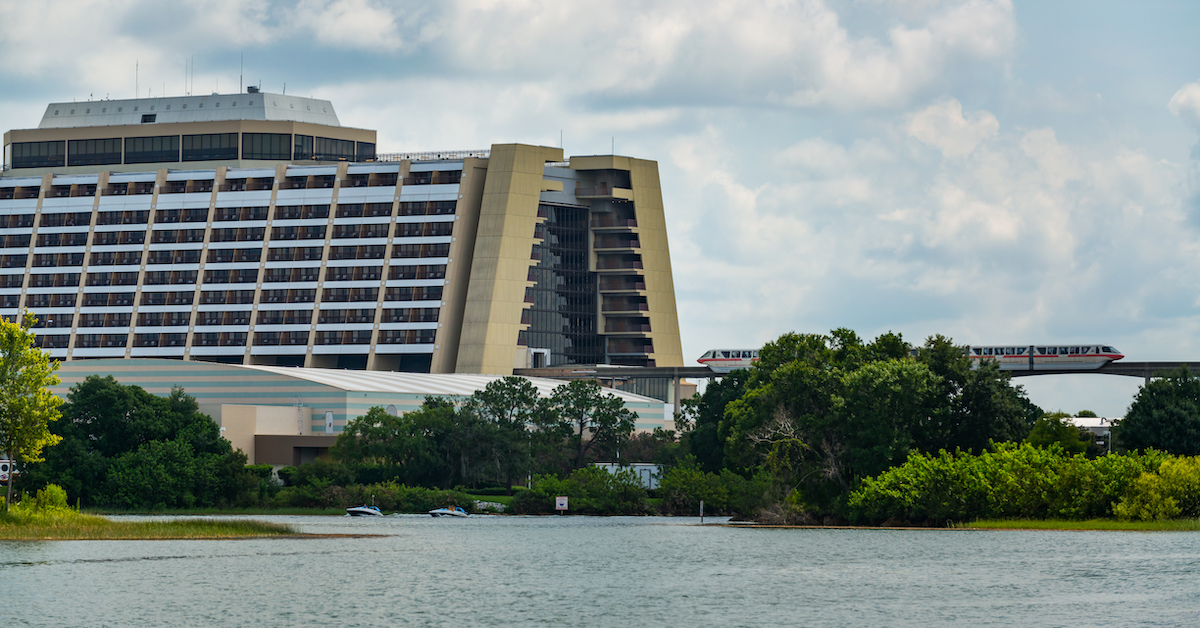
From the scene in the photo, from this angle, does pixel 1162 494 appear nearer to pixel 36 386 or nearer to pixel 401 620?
pixel 401 620

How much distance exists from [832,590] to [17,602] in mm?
30060

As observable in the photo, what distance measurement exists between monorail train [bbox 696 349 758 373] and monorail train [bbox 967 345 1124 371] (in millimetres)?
27617

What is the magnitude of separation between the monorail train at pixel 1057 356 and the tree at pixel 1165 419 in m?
53.9

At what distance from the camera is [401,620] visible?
182 ft

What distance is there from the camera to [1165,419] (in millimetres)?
110062

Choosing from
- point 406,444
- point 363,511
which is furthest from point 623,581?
point 406,444

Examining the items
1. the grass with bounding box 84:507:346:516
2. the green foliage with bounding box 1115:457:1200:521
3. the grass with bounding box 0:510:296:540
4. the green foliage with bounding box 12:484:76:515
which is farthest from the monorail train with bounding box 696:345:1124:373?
the green foliage with bounding box 12:484:76:515

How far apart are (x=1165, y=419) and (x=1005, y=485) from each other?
1727cm

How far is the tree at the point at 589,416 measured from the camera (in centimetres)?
15062

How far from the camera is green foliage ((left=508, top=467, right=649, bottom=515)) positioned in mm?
135500

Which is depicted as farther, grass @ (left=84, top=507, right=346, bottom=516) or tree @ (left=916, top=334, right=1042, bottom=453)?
grass @ (left=84, top=507, right=346, bottom=516)

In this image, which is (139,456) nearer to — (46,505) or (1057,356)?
(46,505)

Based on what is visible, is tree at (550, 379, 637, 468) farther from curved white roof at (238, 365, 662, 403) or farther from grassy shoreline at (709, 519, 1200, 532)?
grassy shoreline at (709, 519, 1200, 532)

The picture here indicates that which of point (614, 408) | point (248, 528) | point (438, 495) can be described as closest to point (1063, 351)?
point (614, 408)
